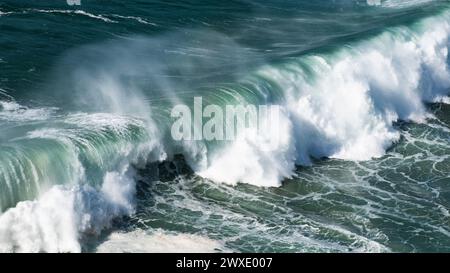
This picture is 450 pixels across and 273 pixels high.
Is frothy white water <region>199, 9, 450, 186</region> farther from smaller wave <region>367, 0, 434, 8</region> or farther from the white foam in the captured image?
smaller wave <region>367, 0, 434, 8</region>

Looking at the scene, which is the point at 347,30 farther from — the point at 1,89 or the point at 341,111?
the point at 1,89

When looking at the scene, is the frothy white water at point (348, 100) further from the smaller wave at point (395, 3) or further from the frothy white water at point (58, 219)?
the smaller wave at point (395, 3)

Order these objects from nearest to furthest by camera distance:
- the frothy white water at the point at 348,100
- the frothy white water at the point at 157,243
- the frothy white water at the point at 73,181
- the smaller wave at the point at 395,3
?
1. the frothy white water at the point at 73,181
2. the frothy white water at the point at 157,243
3. the frothy white water at the point at 348,100
4. the smaller wave at the point at 395,3

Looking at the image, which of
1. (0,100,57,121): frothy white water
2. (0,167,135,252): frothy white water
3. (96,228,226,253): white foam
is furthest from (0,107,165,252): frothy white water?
(0,100,57,121): frothy white water

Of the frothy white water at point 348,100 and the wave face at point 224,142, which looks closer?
the wave face at point 224,142

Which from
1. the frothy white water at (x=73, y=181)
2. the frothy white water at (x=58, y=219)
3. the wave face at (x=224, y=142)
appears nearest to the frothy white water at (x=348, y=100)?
the wave face at (x=224, y=142)

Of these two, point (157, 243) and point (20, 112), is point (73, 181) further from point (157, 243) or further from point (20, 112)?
point (20, 112)
